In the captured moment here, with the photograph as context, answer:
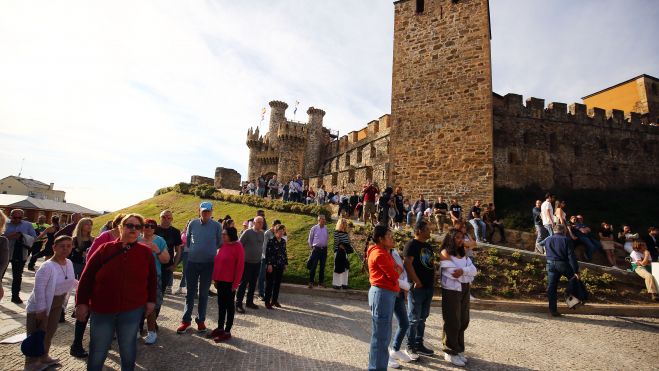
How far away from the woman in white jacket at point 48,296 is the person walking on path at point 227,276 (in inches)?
74.1

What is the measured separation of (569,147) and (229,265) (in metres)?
25.7

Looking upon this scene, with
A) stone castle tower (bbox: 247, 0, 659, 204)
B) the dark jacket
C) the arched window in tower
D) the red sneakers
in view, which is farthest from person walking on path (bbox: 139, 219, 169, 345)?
the arched window in tower

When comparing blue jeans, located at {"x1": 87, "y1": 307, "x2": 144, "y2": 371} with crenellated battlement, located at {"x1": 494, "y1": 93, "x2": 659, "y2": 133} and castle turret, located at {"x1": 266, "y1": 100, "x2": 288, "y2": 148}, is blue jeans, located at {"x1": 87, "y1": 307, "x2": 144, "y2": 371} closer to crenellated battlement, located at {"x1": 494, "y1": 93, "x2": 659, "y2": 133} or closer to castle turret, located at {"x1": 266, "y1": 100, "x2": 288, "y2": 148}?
crenellated battlement, located at {"x1": 494, "y1": 93, "x2": 659, "y2": 133}

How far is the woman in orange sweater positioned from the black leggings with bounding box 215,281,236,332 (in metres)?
2.30

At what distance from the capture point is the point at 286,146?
45.3 m

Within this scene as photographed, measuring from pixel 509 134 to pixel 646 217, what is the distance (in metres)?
8.98

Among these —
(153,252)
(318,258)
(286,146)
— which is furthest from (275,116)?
(153,252)

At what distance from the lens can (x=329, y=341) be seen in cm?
535

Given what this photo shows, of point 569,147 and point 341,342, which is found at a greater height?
point 569,147

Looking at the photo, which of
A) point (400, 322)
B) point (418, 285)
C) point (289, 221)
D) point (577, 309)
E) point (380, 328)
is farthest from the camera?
point (289, 221)

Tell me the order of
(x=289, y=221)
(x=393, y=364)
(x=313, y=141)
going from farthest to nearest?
(x=313, y=141), (x=289, y=221), (x=393, y=364)

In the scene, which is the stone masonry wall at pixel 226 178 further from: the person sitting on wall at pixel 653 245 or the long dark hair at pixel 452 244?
the long dark hair at pixel 452 244

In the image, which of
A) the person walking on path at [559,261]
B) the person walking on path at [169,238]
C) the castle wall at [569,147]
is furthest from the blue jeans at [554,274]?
the castle wall at [569,147]

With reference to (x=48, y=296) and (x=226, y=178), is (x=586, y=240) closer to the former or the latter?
(x=48, y=296)
